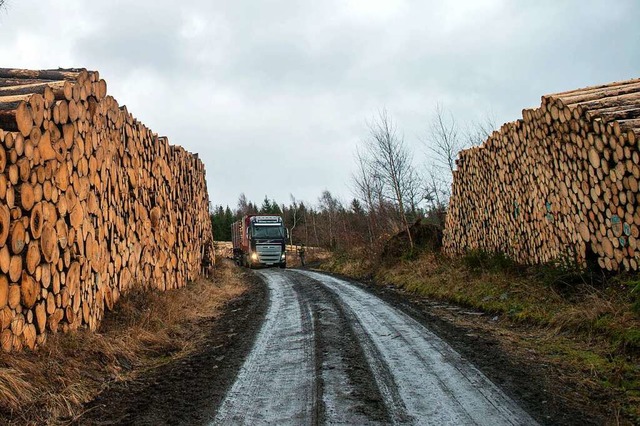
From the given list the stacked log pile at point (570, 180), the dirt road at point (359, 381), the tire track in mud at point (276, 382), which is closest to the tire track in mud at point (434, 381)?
the dirt road at point (359, 381)

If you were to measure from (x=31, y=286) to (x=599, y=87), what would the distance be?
29.0 feet

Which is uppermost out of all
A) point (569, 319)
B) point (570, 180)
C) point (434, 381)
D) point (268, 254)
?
point (570, 180)

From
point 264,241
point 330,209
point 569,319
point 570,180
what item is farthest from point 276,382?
point 330,209

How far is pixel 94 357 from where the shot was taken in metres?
5.04

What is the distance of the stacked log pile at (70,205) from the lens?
4348 millimetres

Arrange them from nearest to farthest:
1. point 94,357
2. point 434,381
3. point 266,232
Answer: point 434,381 < point 94,357 < point 266,232

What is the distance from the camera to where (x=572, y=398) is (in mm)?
3922

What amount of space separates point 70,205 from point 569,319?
6623 mm

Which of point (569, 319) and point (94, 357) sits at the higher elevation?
point (94, 357)

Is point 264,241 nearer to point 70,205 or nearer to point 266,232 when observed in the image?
point 266,232

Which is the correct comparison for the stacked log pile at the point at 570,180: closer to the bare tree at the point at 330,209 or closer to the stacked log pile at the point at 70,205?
the stacked log pile at the point at 70,205

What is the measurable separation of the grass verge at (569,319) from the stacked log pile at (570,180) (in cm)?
41

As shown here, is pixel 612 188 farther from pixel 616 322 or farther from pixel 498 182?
pixel 498 182

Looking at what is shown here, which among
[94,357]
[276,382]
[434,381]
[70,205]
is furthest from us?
[70,205]
